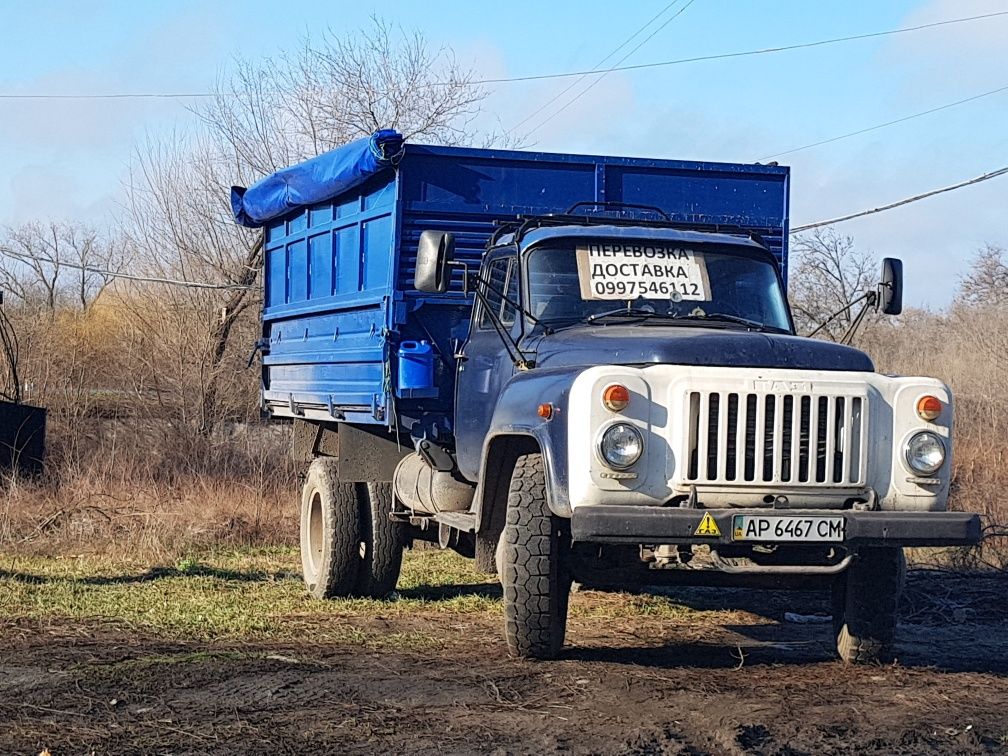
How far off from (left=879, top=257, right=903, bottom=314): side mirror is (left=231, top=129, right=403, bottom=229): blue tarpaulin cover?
120 inches

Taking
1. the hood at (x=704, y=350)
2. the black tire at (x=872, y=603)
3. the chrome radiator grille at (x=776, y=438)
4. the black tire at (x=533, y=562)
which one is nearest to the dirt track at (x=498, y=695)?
the black tire at (x=872, y=603)

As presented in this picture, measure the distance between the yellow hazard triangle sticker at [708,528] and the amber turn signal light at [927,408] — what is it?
1244 mm

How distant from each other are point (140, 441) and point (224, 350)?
109 inches

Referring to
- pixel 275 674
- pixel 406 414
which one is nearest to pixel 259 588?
pixel 406 414

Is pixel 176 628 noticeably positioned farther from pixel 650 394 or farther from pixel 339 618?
pixel 650 394

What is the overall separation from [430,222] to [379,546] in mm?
2353

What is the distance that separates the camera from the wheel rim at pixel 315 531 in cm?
1004

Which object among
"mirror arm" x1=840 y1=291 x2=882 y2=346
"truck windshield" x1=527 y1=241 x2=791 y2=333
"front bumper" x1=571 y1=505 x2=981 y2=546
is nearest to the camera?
"front bumper" x1=571 y1=505 x2=981 y2=546

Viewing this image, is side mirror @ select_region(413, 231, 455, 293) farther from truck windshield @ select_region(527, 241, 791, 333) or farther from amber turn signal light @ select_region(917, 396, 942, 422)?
amber turn signal light @ select_region(917, 396, 942, 422)

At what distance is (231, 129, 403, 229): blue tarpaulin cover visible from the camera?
843 cm

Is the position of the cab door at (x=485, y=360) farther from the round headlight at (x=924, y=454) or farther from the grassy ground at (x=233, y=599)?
the round headlight at (x=924, y=454)

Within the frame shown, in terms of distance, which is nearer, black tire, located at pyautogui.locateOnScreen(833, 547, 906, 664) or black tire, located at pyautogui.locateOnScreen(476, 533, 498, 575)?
black tire, located at pyautogui.locateOnScreen(833, 547, 906, 664)

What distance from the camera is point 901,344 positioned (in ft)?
101

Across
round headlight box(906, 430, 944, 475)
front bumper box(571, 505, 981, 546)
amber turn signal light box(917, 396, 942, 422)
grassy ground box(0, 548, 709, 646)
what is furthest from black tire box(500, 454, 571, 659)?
amber turn signal light box(917, 396, 942, 422)
